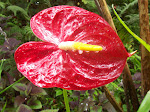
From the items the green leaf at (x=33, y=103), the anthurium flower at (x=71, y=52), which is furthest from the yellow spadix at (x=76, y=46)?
the green leaf at (x=33, y=103)

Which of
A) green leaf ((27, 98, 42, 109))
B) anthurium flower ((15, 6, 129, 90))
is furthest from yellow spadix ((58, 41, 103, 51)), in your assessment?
green leaf ((27, 98, 42, 109))

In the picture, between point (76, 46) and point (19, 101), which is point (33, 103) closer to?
point (19, 101)

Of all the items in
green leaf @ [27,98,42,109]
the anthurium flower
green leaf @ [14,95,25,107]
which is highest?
the anthurium flower

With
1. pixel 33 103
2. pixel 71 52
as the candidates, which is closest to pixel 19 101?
pixel 33 103

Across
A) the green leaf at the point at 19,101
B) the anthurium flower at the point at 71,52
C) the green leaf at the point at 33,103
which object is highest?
the anthurium flower at the point at 71,52

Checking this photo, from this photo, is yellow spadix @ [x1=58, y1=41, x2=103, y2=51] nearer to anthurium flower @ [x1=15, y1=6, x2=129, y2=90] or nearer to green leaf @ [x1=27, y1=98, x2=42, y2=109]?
anthurium flower @ [x1=15, y1=6, x2=129, y2=90]

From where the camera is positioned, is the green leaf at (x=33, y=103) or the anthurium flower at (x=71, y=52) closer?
the anthurium flower at (x=71, y=52)

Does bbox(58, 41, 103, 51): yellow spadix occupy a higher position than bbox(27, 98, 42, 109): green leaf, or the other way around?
bbox(58, 41, 103, 51): yellow spadix

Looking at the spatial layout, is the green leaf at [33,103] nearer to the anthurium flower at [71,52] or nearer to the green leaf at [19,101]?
the green leaf at [19,101]
